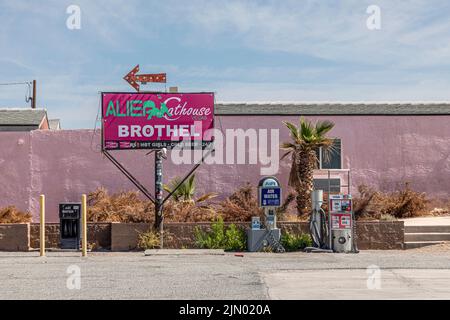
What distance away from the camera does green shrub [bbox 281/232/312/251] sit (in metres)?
19.3

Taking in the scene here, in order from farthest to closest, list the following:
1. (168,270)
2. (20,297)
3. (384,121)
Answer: (384,121) → (168,270) → (20,297)

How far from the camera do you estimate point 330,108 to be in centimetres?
2841

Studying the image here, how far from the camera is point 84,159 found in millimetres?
25469

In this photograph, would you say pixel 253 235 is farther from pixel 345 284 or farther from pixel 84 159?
pixel 84 159

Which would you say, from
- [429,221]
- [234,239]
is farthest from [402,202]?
[234,239]

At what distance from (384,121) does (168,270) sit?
15.2 metres

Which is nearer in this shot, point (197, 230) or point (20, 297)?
point (20, 297)

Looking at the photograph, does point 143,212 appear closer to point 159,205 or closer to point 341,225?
point 159,205

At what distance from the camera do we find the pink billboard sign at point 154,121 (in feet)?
66.5

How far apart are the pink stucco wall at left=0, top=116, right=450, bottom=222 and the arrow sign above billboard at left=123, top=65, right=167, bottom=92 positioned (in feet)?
14.7

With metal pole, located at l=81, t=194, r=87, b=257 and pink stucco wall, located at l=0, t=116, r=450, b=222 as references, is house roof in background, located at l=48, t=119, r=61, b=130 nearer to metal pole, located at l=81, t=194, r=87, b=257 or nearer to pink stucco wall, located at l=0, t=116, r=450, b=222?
pink stucco wall, located at l=0, t=116, r=450, b=222

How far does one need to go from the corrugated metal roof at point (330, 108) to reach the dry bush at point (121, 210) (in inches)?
228

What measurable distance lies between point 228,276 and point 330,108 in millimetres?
16220
